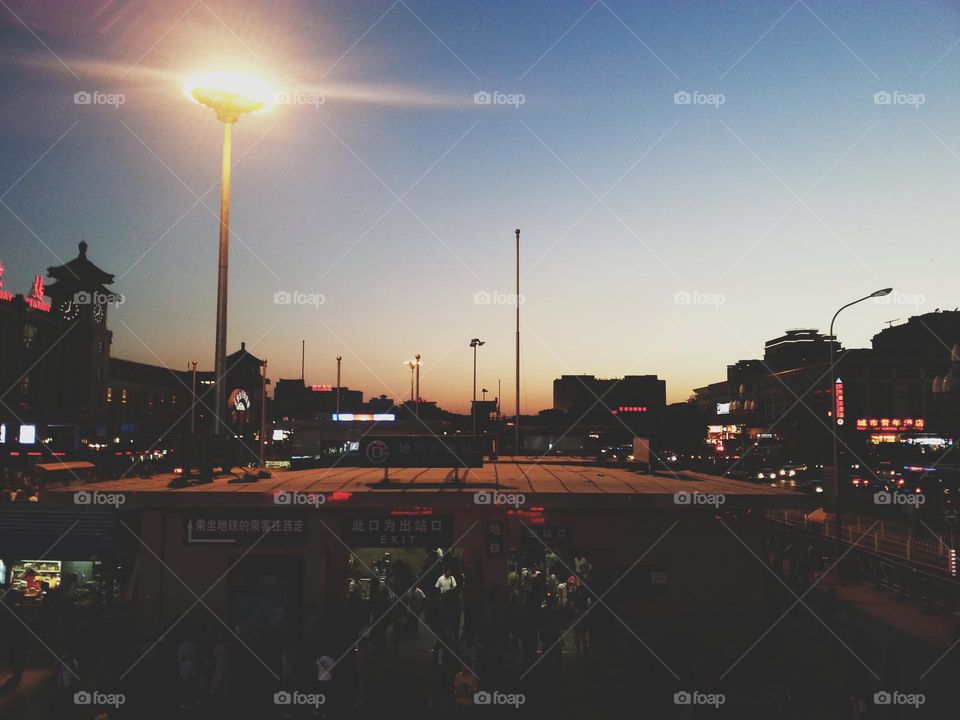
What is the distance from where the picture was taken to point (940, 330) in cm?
10088

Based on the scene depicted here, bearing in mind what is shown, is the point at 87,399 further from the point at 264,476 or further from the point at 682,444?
the point at 682,444

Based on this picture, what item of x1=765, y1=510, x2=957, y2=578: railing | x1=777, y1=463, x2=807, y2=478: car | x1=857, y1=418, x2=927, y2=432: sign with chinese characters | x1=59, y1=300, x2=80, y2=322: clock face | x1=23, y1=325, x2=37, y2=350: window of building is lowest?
x1=765, y1=510, x2=957, y2=578: railing

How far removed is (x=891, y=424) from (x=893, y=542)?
244 ft

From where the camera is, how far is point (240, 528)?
1426 centimetres

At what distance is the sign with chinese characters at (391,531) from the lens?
14.2 m

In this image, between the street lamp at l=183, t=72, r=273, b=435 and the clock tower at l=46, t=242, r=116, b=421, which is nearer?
the street lamp at l=183, t=72, r=273, b=435

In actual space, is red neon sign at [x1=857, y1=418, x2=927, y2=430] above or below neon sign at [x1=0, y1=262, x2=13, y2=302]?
below

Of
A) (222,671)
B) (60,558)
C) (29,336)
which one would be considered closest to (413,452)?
(222,671)

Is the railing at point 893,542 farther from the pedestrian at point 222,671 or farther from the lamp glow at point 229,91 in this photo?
the lamp glow at point 229,91

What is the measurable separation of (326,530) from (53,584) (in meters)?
9.36

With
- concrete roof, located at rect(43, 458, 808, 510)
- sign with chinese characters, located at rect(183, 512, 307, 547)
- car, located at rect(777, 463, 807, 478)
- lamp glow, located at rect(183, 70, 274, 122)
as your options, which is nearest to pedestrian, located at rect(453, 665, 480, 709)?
concrete roof, located at rect(43, 458, 808, 510)

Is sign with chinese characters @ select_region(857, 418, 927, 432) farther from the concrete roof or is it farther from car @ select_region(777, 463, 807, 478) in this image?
the concrete roof

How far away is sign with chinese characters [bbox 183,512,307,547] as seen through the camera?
46.7 ft

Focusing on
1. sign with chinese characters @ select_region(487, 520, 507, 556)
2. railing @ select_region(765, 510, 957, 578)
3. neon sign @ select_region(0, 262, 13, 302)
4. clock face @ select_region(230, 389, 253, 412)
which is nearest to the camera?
sign with chinese characters @ select_region(487, 520, 507, 556)
